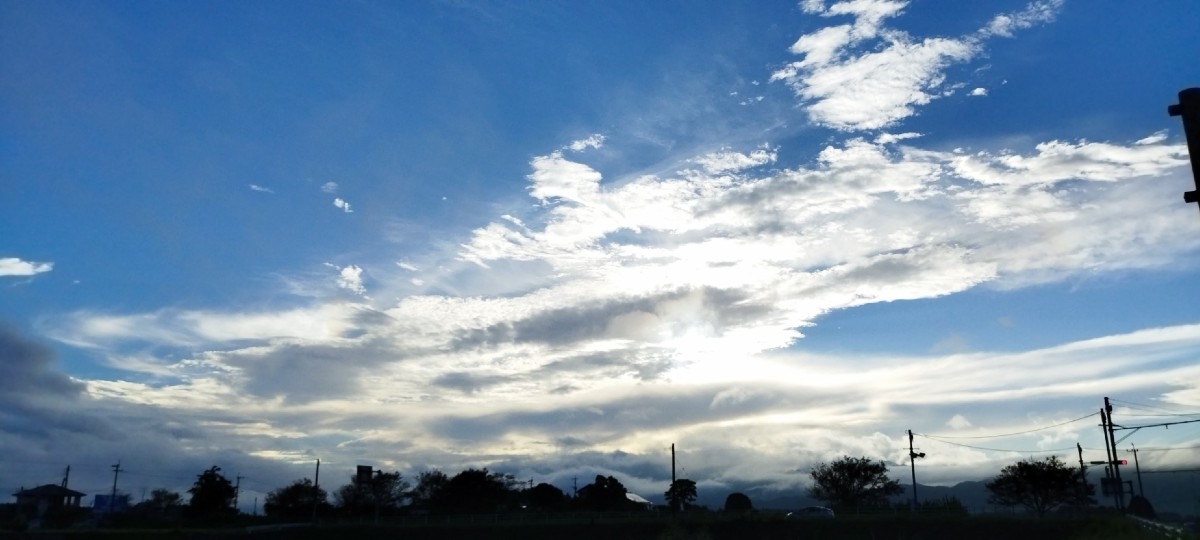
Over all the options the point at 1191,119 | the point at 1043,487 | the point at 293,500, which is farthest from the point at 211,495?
the point at 1191,119

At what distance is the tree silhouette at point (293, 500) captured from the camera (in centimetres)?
12050

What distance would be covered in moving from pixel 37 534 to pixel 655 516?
61.9 m

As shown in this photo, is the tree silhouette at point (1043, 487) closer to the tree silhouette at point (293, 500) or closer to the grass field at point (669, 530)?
the grass field at point (669, 530)

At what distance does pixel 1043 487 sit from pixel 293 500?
3886 inches

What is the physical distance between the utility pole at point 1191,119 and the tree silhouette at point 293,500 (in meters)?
125

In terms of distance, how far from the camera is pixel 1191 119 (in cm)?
649

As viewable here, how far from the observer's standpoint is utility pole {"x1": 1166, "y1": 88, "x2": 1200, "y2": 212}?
20.8 feet

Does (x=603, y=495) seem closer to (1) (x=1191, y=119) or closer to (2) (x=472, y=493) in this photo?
(2) (x=472, y=493)

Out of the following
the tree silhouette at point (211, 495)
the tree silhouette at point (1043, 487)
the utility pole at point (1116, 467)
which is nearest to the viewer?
the utility pole at point (1116, 467)

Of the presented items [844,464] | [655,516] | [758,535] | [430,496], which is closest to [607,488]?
[430,496]

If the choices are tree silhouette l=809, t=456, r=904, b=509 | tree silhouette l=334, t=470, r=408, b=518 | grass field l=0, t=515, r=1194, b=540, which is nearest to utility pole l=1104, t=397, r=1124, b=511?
grass field l=0, t=515, r=1194, b=540

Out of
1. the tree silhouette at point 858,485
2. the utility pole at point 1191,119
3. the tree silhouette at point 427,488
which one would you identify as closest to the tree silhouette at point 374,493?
the tree silhouette at point 427,488

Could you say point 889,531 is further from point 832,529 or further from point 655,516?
point 655,516

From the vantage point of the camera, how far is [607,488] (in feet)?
421
